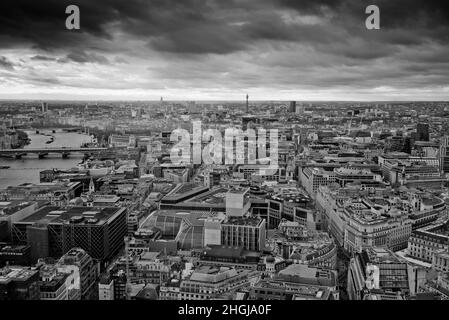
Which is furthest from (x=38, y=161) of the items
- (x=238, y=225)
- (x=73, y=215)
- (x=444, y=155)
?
(x=444, y=155)

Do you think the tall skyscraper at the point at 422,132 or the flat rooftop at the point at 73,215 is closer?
the flat rooftop at the point at 73,215

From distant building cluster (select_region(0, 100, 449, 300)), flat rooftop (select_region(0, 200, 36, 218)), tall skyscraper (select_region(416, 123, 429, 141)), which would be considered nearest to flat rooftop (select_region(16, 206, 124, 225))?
distant building cluster (select_region(0, 100, 449, 300))

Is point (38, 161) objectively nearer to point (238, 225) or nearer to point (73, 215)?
point (73, 215)

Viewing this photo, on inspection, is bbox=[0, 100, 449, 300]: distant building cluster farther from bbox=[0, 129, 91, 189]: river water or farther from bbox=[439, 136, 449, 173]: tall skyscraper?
→ bbox=[0, 129, 91, 189]: river water

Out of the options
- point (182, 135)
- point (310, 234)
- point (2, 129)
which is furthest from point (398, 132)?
point (2, 129)

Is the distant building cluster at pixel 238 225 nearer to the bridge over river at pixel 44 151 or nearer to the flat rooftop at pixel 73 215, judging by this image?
the flat rooftop at pixel 73 215

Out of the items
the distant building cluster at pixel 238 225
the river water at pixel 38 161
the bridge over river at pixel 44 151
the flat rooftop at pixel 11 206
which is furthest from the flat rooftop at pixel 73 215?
the bridge over river at pixel 44 151
